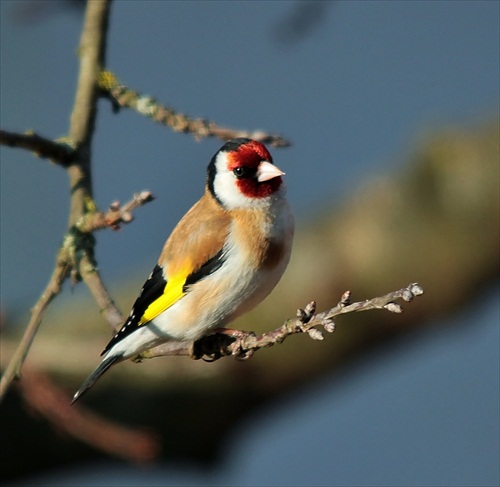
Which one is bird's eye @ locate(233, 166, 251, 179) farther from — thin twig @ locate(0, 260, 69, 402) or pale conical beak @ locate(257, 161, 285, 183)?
thin twig @ locate(0, 260, 69, 402)

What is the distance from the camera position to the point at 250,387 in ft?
16.2

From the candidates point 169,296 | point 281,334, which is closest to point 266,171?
point 169,296

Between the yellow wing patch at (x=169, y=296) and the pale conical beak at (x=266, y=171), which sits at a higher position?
the pale conical beak at (x=266, y=171)

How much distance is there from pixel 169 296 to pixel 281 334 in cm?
85

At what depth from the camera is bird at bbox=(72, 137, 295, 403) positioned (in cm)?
275

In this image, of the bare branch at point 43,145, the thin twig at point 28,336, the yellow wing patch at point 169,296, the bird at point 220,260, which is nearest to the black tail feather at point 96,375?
the bird at point 220,260

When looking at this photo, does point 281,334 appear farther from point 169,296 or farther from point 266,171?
point 266,171

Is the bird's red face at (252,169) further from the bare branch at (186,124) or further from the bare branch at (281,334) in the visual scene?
the bare branch at (281,334)

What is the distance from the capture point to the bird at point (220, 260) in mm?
2748

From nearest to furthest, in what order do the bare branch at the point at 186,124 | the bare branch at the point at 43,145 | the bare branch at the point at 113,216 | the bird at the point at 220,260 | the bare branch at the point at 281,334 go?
1. the bare branch at the point at 281,334
2. the bare branch at the point at 113,216
3. the bare branch at the point at 43,145
4. the bare branch at the point at 186,124
5. the bird at the point at 220,260

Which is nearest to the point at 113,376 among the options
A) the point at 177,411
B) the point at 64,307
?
the point at 177,411

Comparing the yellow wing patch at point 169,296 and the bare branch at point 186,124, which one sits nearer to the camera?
the bare branch at point 186,124

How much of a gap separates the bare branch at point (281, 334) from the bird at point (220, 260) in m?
0.06

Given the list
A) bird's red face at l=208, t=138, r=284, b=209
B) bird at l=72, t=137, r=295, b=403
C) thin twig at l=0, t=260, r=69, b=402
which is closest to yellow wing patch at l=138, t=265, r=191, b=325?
bird at l=72, t=137, r=295, b=403
